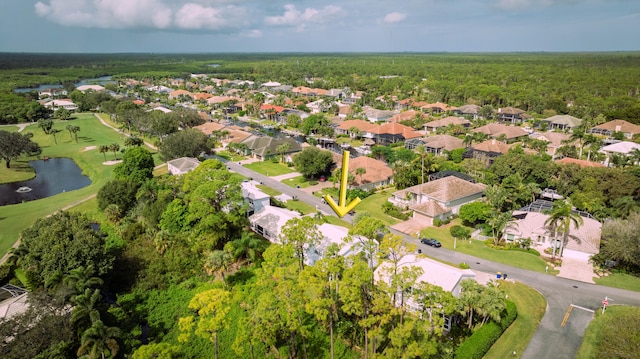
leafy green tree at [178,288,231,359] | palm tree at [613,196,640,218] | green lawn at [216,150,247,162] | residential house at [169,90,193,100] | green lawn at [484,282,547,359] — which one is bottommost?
green lawn at [484,282,547,359]

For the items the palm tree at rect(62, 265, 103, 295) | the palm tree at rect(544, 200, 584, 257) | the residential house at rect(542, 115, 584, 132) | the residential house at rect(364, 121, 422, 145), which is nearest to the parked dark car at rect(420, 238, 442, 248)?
the palm tree at rect(544, 200, 584, 257)

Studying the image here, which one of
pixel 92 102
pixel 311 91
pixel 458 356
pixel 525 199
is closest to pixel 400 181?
pixel 525 199

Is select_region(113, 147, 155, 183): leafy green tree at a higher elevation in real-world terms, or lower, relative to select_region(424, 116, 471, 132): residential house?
lower

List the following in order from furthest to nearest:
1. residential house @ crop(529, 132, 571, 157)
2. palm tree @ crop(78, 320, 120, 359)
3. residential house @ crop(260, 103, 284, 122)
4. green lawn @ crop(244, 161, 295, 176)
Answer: residential house @ crop(260, 103, 284, 122)
residential house @ crop(529, 132, 571, 157)
green lawn @ crop(244, 161, 295, 176)
palm tree @ crop(78, 320, 120, 359)

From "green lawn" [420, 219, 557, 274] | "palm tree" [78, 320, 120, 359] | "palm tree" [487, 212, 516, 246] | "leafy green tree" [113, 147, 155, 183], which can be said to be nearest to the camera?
"palm tree" [78, 320, 120, 359]

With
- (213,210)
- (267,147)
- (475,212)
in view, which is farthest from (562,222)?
(267,147)

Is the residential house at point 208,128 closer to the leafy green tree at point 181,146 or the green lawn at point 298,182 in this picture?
the leafy green tree at point 181,146

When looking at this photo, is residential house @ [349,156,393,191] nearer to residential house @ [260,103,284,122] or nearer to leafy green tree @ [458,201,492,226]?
leafy green tree @ [458,201,492,226]

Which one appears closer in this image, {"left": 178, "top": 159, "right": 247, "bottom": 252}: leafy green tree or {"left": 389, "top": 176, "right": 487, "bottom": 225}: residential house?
{"left": 178, "top": 159, "right": 247, "bottom": 252}: leafy green tree
